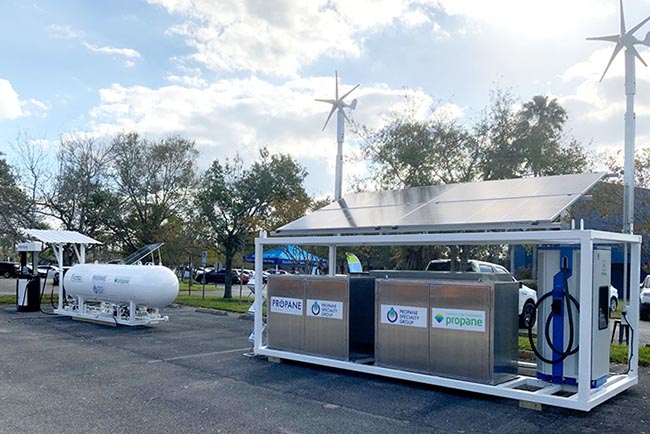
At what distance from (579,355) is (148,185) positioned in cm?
2761

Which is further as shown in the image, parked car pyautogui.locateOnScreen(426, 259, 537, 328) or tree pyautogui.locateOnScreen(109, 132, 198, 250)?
tree pyautogui.locateOnScreen(109, 132, 198, 250)

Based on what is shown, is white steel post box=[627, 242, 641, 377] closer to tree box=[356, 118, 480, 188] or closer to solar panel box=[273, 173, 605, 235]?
solar panel box=[273, 173, 605, 235]

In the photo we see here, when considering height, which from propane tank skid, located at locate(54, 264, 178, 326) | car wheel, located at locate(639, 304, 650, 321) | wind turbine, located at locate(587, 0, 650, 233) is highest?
wind turbine, located at locate(587, 0, 650, 233)

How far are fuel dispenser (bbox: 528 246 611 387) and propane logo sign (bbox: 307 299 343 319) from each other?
3131 millimetres

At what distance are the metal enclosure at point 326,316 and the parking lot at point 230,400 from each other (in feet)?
1.45

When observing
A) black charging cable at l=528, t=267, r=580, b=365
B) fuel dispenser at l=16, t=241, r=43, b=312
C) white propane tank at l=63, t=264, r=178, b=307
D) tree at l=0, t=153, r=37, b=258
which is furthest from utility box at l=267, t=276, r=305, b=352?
tree at l=0, t=153, r=37, b=258

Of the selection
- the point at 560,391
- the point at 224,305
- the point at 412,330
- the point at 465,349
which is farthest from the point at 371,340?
the point at 224,305

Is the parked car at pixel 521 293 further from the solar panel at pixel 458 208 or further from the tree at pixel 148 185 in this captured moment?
the tree at pixel 148 185

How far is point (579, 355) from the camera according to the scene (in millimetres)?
6953

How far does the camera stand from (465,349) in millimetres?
7930

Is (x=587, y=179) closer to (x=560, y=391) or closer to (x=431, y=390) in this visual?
(x=560, y=391)

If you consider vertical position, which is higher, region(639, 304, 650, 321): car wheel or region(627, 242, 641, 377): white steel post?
region(627, 242, 641, 377): white steel post

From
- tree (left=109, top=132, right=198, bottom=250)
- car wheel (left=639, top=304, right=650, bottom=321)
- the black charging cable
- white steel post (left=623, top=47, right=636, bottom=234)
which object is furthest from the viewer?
tree (left=109, top=132, right=198, bottom=250)

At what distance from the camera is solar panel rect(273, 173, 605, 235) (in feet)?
26.0
